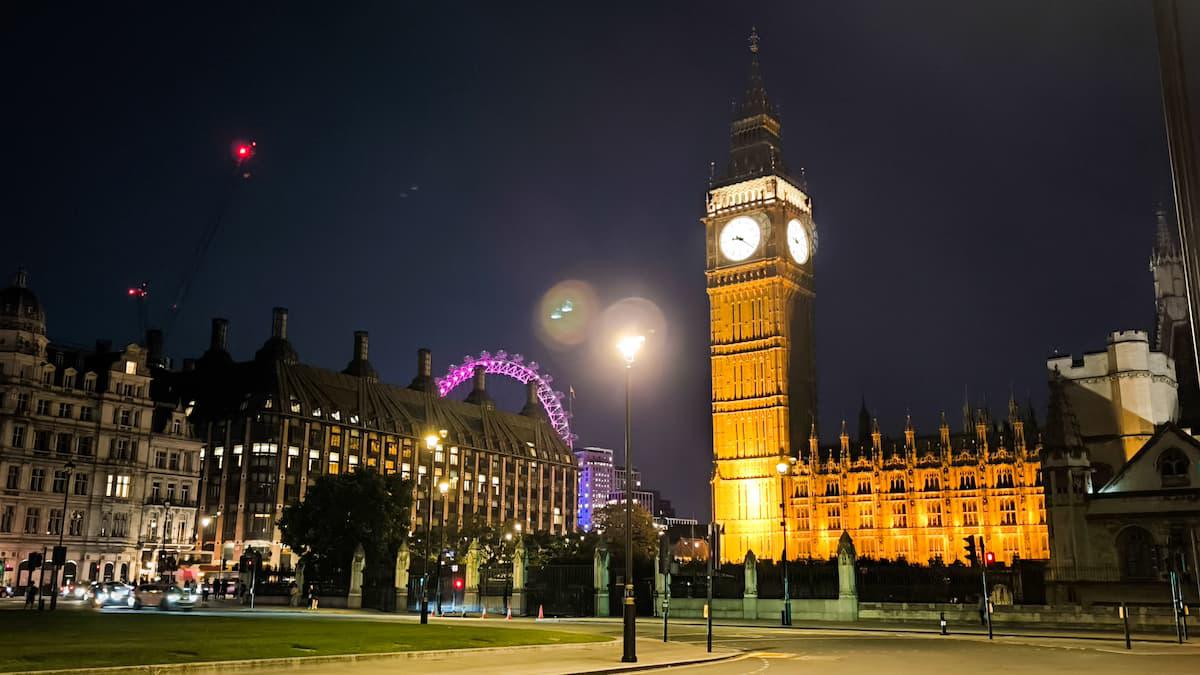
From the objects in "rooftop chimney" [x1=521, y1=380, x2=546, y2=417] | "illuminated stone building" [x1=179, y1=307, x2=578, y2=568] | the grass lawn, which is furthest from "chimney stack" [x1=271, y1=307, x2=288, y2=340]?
the grass lawn

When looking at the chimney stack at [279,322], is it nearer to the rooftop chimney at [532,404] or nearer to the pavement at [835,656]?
the rooftop chimney at [532,404]

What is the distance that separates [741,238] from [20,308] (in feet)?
246

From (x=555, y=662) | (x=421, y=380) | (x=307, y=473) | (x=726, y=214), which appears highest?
(x=726, y=214)

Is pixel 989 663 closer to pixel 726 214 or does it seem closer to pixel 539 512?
pixel 726 214

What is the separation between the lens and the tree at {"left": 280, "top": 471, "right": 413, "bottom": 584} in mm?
67938

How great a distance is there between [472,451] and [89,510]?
75052 mm

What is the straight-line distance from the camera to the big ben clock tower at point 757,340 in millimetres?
112125

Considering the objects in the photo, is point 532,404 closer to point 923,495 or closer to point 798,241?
point 798,241

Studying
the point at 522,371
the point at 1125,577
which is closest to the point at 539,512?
the point at 522,371

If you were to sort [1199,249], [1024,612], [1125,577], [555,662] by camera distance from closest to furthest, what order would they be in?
[1199,249], [555,662], [1024,612], [1125,577]

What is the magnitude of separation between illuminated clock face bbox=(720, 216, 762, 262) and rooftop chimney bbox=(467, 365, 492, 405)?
64.6 m

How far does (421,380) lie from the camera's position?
532 ft

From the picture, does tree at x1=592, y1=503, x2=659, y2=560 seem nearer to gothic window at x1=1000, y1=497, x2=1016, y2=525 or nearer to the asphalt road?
gothic window at x1=1000, y1=497, x2=1016, y2=525

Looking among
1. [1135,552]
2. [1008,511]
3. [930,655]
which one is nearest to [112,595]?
[930,655]
